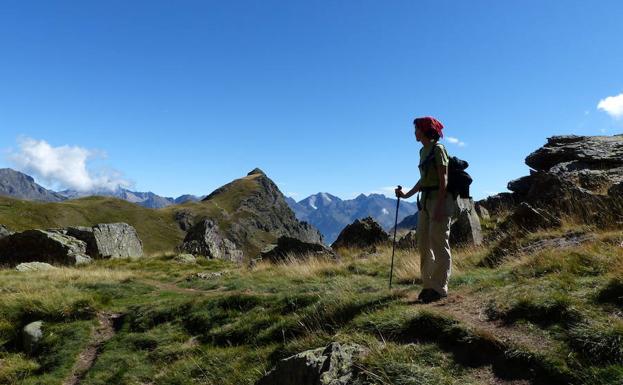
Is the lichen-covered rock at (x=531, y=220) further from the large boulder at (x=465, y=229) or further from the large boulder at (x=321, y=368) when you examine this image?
the large boulder at (x=321, y=368)

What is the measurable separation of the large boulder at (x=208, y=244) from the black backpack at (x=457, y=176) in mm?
29571

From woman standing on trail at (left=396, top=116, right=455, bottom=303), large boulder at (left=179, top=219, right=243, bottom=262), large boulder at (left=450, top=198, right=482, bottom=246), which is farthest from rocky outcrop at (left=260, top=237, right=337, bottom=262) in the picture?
woman standing on trail at (left=396, top=116, right=455, bottom=303)

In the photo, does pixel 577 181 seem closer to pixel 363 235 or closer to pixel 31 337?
pixel 363 235

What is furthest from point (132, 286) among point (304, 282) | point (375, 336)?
point (375, 336)

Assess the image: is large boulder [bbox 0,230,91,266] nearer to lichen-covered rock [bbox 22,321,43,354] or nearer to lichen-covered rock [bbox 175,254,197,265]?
lichen-covered rock [bbox 175,254,197,265]

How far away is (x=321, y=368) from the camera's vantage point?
7.72m

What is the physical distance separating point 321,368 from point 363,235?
74.6 ft

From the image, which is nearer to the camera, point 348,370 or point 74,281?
point 348,370

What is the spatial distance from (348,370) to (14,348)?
11.7 meters

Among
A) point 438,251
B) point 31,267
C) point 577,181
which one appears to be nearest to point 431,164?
point 438,251

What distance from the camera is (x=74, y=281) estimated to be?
21031mm

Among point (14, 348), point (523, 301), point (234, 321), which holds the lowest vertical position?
point (14, 348)

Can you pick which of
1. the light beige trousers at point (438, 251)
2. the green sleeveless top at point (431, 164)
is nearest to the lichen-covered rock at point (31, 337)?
the light beige trousers at point (438, 251)

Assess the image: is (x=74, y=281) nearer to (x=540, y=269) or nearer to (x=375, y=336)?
(x=375, y=336)
